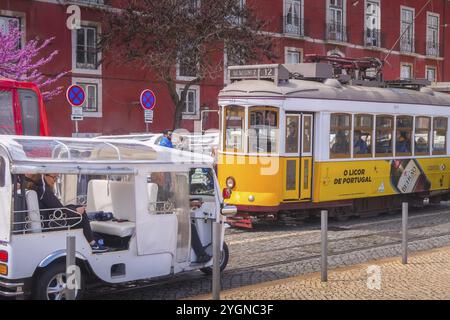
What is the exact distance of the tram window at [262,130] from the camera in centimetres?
1412

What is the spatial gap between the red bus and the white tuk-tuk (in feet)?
19.7

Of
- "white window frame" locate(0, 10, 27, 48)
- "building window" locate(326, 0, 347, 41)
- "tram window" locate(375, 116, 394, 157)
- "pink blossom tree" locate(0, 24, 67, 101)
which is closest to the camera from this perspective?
"tram window" locate(375, 116, 394, 157)

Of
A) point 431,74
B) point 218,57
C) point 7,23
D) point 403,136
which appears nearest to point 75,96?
point 403,136

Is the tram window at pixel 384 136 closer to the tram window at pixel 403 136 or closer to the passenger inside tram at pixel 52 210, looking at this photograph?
the tram window at pixel 403 136

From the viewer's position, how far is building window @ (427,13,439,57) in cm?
4431

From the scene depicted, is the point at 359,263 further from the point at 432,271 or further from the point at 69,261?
the point at 69,261

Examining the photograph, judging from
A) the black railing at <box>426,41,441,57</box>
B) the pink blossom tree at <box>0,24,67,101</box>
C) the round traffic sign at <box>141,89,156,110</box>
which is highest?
the black railing at <box>426,41,441,57</box>

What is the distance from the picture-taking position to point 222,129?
14797 mm

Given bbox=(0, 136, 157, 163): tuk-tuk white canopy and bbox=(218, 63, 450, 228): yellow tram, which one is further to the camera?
bbox=(218, 63, 450, 228): yellow tram

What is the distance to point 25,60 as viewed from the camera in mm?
23891

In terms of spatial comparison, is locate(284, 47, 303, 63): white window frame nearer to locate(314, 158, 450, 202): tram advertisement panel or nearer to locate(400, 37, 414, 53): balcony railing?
locate(400, 37, 414, 53): balcony railing

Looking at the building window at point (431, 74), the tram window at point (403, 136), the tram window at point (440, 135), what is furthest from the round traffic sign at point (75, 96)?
the building window at point (431, 74)

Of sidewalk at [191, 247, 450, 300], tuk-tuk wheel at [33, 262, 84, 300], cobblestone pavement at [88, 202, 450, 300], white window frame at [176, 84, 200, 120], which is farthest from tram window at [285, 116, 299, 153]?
white window frame at [176, 84, 200, 120]

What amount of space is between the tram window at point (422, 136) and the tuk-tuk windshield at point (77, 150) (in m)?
10.8
